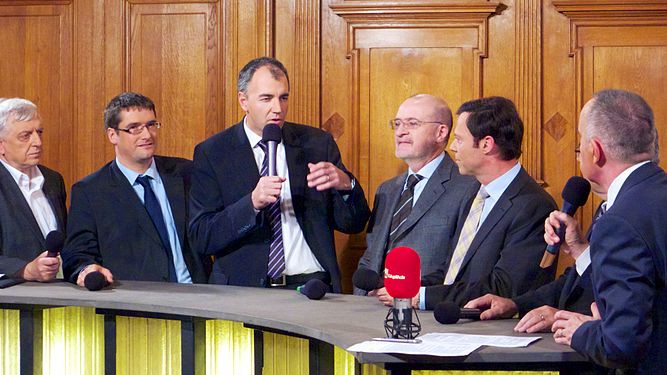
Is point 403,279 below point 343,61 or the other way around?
below

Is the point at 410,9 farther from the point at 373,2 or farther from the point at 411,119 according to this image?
the point at 411,119

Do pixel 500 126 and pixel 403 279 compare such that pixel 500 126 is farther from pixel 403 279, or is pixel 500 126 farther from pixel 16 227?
pixel 16 227

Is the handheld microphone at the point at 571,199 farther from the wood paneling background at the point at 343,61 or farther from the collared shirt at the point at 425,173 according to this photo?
the wood paneling background at the point at 343,61

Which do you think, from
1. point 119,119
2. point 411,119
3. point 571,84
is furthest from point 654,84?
point 119,119

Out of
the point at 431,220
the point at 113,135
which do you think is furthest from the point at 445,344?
the point at 113,135

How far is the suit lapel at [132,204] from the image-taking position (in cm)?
471

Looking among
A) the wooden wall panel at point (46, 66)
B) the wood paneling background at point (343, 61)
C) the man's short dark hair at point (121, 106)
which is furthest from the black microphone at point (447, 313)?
the wooden wall panel at point (46, 66)

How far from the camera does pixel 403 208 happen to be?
448cm

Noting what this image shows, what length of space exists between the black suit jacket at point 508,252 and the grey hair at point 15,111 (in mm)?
2282

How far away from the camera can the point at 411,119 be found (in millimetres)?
4559

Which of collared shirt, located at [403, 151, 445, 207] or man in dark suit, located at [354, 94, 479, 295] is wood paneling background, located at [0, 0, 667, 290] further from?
collared shirt, located at [403, 151, 445, 207]

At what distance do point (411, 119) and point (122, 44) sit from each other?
2023 mm

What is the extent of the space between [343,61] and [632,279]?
3.30m

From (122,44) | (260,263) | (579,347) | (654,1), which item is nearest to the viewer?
(579,347)
